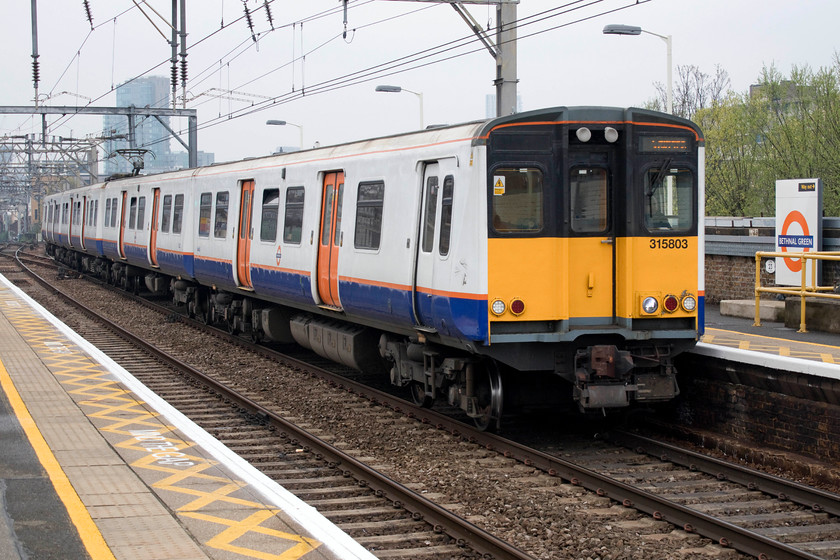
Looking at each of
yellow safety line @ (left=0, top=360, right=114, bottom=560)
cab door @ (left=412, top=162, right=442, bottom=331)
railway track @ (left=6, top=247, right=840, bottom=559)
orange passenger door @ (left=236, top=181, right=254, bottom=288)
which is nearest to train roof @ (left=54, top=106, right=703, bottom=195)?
cab door @ (left=412, top=162, right=442, bottom=331)

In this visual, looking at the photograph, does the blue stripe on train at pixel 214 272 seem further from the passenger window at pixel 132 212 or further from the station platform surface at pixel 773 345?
the station platform surface at pixel 773 345

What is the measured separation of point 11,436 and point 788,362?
723cm

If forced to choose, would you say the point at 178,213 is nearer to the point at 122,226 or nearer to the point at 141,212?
the point at 141,212

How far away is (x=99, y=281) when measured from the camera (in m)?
35.1

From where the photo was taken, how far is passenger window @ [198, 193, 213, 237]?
19.4 metres

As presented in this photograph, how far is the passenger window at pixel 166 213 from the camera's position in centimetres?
2289

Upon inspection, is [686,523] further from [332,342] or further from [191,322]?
[191,322]

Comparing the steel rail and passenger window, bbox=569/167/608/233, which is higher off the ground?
passenger window, bbox=569/167/608/233

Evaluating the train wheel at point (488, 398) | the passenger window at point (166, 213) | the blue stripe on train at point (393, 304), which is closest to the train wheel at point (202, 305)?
the passenger window at point (166, 213)

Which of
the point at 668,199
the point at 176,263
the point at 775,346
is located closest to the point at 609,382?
the point at 668,199

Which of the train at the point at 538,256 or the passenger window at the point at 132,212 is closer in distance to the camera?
the train at the point at 538,256

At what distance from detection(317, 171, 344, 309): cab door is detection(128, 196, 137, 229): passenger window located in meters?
14.2

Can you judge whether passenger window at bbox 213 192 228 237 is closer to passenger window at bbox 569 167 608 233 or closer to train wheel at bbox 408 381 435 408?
train wheel at bbox 408 381 435 408

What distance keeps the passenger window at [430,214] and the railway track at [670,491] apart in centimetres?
197
